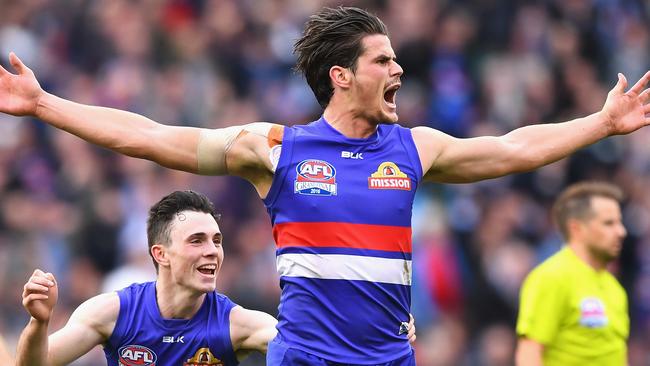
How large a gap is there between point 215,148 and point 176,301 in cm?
164

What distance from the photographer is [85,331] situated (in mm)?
8086

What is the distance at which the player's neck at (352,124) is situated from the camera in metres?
7.24

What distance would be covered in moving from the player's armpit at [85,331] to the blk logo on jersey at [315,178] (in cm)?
186

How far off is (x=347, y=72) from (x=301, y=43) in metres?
0.39

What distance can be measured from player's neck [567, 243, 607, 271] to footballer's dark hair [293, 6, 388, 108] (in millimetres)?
3362

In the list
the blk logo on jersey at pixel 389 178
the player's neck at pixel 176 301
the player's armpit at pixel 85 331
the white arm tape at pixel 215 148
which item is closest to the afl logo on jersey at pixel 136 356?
the player's armpit at pixel 85 331

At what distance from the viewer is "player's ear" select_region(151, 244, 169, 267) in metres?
8.56

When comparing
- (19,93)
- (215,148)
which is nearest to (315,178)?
(215,148)

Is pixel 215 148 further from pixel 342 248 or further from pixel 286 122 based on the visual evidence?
pixel 286 122

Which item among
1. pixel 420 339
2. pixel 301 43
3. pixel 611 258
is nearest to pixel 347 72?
pixel 301 43

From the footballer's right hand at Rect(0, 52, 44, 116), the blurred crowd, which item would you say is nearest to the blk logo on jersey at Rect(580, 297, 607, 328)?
the blurred crowd

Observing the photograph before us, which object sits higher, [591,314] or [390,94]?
[390,94]

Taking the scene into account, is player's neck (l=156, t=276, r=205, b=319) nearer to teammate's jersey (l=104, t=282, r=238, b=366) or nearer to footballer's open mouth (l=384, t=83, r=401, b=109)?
teammate's jersey (l=104, t=282, r=238, b=366)

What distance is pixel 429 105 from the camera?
15367 millimetres
